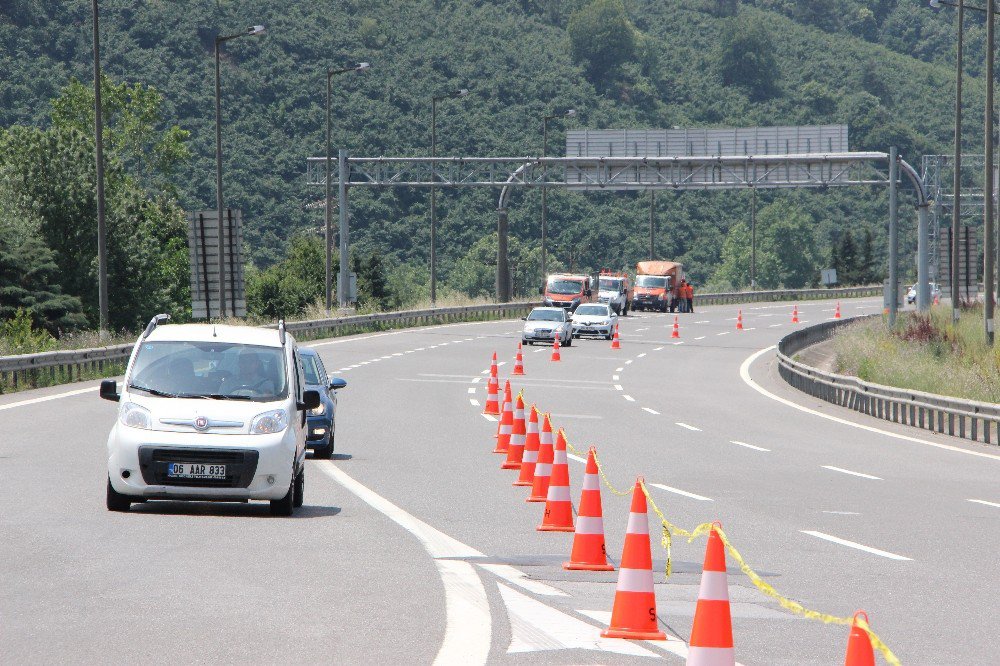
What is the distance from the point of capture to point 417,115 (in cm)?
14038

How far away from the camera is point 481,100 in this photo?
495ft

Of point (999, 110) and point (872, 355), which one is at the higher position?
point (999, 110)

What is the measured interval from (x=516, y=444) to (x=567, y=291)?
54.6 metres

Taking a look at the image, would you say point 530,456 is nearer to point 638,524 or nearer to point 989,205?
point 638,524

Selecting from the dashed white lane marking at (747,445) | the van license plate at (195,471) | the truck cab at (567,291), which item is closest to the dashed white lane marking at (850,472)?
the dashed white lane marking at (747,445)

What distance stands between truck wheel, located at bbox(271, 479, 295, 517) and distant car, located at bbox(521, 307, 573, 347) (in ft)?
133

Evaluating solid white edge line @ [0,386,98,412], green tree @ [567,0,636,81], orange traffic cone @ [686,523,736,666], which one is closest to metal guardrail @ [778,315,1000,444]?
solid white edge line @ [0,386,98,412]

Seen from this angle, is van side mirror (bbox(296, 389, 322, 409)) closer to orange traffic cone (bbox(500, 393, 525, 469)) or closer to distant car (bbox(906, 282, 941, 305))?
orange traffic cone (bbox(500, 393, 525, 469))

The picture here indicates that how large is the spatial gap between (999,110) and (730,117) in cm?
3298

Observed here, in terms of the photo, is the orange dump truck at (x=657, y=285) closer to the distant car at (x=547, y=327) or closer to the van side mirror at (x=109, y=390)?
the distant car at (x=547, y=327)

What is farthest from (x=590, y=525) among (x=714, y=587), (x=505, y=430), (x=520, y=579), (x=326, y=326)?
(x=326, y=326)

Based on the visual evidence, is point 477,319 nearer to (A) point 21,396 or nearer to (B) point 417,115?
(A) point 21,396

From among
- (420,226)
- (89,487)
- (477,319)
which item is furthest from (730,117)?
(89,487)

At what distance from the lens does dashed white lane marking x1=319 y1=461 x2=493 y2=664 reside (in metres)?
8.31
